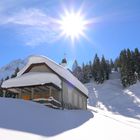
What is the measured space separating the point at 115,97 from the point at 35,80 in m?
41.5

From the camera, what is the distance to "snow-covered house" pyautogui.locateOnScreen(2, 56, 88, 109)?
26.6 metres

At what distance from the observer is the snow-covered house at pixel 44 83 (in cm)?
2661

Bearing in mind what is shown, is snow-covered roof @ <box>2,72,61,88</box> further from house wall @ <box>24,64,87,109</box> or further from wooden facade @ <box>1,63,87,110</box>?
house wall @ <box>24,64,87,109</box>

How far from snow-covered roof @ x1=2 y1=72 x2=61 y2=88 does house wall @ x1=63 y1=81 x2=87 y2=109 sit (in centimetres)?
359

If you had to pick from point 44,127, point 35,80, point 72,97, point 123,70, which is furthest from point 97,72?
point 44,127

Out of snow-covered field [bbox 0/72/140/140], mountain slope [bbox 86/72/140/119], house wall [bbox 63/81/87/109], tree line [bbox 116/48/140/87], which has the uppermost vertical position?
tree line [bbox 116/48/140/87]

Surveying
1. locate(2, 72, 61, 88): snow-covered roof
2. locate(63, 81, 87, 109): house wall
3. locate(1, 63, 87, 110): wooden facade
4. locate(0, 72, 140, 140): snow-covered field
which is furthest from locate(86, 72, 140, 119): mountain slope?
locate(0, 72, 140, 140): snow-covered field

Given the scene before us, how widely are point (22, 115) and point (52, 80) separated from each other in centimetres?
1046

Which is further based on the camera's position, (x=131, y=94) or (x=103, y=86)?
(x=103, y=86)

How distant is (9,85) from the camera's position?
93.2 feet

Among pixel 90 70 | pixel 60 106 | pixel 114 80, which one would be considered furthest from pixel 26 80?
pixel 90 70

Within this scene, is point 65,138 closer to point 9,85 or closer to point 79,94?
point 9,85

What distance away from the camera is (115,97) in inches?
2598

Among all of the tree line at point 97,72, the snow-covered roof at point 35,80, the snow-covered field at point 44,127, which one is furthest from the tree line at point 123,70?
the snow-covered field at point 44,127
